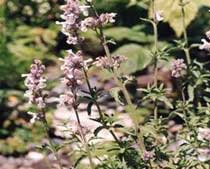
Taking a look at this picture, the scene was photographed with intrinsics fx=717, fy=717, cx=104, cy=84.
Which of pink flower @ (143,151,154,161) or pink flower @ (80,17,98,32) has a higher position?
pink flower @ (80,17,98,32)

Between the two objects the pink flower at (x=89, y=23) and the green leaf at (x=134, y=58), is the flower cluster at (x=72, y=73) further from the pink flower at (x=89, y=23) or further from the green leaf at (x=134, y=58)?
the green leaf at (x=134, y=58)

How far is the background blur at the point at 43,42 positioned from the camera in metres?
5.23

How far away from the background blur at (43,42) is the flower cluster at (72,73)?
7.11 ft

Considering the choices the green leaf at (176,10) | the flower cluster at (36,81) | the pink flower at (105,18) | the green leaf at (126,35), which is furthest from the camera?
the green leaf at (126,35)

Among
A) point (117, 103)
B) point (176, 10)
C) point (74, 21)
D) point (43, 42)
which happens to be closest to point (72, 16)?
point (74, 21)

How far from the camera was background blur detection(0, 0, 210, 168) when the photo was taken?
5234 mm

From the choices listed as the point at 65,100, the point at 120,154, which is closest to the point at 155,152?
the point at 120,154

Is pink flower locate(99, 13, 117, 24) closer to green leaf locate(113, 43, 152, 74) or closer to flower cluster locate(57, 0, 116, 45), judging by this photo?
flower cluster locate(57, 0, 116, 45)

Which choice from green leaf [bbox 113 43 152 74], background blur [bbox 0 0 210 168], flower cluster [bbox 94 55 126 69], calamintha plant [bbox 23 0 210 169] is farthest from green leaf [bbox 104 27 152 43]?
flower cluster [bbox 94 55 126 69]

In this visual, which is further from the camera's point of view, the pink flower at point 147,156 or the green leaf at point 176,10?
the green leaf at point 176,10

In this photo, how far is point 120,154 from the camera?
2.63 m

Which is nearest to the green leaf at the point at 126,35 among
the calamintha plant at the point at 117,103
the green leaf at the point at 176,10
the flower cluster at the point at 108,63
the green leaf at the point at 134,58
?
the green leaf at the point at 134,58

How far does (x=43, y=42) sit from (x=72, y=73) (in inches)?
166

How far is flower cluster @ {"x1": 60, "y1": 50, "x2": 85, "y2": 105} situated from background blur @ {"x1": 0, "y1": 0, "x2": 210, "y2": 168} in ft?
7.11
